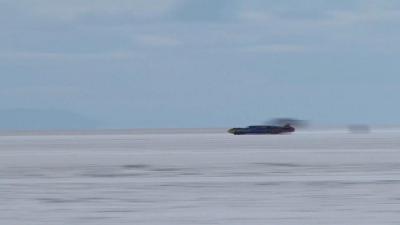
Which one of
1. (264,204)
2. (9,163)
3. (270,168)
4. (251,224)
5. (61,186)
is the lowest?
(251,224)

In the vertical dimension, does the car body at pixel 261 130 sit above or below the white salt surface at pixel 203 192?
above

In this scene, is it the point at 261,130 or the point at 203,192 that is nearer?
the point at 203,192

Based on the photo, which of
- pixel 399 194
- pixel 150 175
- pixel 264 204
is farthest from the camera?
pixel 150 175

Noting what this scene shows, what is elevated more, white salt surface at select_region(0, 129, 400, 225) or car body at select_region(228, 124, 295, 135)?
car body at select_region(228, 124, 295, 135)

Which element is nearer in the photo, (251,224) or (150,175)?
(251,224)

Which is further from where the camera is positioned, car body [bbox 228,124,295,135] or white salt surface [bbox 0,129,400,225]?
car body [bbox 228,124,295,135]

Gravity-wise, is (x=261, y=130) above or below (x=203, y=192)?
above

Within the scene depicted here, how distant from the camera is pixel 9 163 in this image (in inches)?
1324

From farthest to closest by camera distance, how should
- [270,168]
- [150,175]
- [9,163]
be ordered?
1. [9,163]
2. [270,168]
3. [150,175]

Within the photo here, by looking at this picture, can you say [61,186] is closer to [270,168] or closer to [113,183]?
[113,183]

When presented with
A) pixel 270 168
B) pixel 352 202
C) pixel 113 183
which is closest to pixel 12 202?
pixel 113 183

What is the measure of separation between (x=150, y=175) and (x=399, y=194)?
7.89 meters

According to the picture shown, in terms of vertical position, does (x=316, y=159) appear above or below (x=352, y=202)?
above

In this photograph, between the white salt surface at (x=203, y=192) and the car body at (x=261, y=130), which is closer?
the white salt surface at (x=203, y=192)
